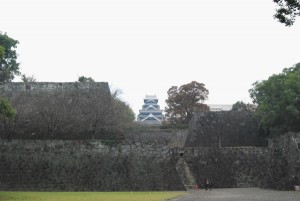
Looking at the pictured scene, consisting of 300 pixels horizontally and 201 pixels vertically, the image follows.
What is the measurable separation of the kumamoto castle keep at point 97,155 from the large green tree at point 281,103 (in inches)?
153

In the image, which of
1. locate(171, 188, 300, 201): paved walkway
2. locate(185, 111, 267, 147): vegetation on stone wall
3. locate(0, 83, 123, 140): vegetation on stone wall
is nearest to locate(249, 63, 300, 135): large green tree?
locate(185, 111, 267, 147): vegetation on stone wall

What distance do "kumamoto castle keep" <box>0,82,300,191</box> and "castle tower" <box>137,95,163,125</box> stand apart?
92.1 metres

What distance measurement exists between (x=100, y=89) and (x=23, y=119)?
255 inches

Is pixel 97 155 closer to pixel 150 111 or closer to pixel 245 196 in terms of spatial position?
pixel 245 196

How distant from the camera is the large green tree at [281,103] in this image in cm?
3525

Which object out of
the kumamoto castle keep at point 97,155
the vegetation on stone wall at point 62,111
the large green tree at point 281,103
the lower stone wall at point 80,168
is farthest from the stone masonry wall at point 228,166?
the vegetation on stone wall at point 62,111

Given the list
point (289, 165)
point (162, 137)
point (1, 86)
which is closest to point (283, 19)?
point (289, 165)

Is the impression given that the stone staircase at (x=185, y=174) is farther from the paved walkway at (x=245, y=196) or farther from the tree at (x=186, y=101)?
the tree at (x=186, y=101)

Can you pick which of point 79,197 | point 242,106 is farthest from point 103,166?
point 242,106

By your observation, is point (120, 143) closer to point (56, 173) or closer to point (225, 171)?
point (56, 173)

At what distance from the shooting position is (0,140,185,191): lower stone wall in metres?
28.4

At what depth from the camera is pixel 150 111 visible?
130625 millimetres

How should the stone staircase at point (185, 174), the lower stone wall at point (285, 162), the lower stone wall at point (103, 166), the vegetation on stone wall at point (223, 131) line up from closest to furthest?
the lower stone wall at point (285, 162) < the lower stone wall at point (103, 166) < the stone staircase at point (185, 174) < the vegetation on stone wall at point (223, 131)

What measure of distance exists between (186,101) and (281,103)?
1205 inches
